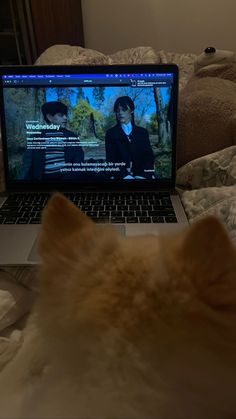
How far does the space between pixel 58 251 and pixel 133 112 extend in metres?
0.74

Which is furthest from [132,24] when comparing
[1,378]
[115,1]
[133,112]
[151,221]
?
[1,378]

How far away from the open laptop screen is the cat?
0.72 meters

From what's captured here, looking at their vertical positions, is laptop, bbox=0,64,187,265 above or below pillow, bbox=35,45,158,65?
below

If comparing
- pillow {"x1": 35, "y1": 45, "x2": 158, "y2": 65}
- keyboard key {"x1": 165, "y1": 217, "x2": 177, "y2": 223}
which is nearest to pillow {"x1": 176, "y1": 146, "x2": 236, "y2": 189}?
keyboard key {"x1": 165, "y1": 217, "x2": 177, "y2": 223}

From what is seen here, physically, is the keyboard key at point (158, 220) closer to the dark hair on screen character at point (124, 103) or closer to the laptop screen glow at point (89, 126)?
the laptop screen glow at point (89, 126)

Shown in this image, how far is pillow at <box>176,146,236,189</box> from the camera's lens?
101cm

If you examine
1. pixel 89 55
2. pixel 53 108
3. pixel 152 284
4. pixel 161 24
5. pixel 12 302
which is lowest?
pixel 12 302

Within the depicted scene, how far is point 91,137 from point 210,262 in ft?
2.69

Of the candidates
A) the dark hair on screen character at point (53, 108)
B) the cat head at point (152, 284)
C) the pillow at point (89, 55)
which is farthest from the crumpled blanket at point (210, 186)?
the pillow at point (89, 55)

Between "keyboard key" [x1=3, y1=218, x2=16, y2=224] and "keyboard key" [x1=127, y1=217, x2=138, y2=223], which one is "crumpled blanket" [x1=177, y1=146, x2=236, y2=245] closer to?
"keyboard key" [x1=127, y1=217, x2=138, y2=223]

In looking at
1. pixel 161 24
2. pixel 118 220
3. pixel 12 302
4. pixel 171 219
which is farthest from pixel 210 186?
pixel 161 24

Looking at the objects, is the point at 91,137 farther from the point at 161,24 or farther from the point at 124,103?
the point at 161,24

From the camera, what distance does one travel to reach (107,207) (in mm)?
1042

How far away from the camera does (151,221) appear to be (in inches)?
38.1
